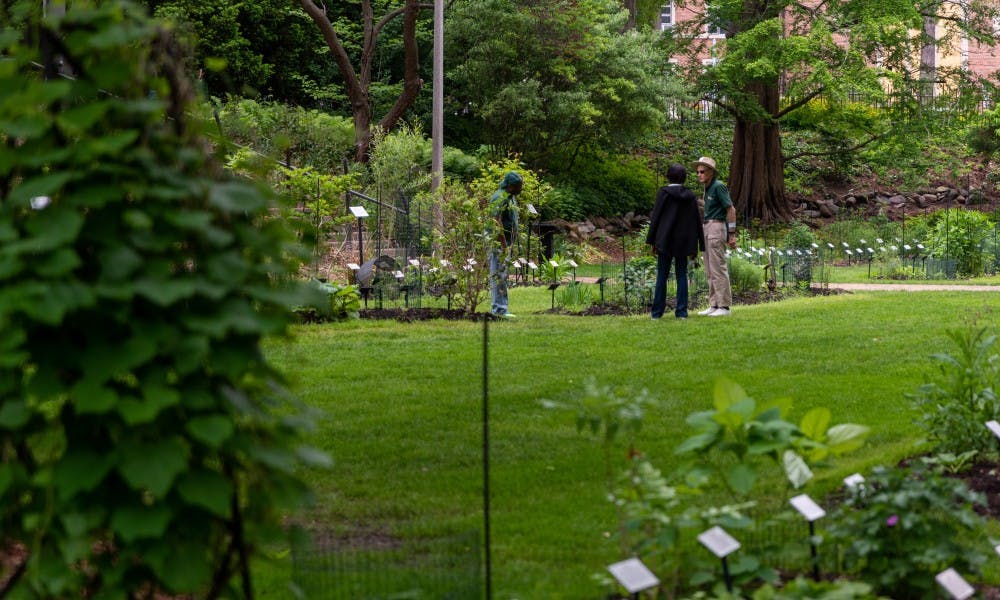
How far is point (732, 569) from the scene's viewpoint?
12.5ft

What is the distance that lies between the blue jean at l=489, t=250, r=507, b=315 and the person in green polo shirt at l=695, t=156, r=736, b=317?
208 cm

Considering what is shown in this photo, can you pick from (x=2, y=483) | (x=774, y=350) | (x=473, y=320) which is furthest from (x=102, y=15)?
(x=473, y=320)

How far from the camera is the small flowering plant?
147 inches

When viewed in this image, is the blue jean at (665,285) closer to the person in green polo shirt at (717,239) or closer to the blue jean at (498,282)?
the person in green polo shirt at (717,239)

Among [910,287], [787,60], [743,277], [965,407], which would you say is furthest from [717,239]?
[787,60]

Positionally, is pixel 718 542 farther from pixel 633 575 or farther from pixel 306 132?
pixel 306 132

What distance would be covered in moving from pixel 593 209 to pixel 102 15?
2641 cm

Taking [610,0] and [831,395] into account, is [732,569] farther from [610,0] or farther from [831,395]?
[610,0]

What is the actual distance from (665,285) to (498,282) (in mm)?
1734

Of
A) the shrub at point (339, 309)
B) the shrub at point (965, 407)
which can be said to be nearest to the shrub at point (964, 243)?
the shrub at point (339, 309)

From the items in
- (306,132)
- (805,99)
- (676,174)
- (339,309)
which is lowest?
(339,309)

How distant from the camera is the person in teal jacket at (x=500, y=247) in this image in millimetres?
12969

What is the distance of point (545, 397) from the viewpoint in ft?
26.9

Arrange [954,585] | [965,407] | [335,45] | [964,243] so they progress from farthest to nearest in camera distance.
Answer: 1. [335,45]
2. [964,243]
3. [965,407]
4. [954,585]
